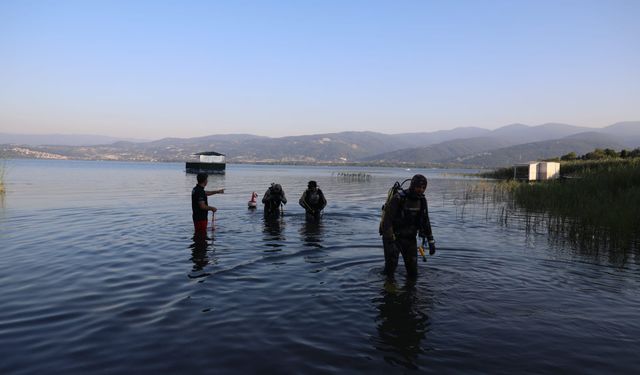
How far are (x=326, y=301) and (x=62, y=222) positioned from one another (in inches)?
604

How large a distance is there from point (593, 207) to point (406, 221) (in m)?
13.3

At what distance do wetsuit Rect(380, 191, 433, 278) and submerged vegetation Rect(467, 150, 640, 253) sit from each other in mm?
8084

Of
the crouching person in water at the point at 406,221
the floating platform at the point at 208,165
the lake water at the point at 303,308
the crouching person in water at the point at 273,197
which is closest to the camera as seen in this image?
the lake water at the point at 303,308

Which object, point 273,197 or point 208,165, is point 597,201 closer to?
point 273,197

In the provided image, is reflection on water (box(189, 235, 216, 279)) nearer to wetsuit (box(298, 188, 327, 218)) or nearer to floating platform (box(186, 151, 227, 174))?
wetsuit (box(298, 188, 327, 218))

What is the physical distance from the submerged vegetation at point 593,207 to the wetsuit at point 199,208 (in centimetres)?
1283

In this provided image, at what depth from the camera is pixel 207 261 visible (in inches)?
453

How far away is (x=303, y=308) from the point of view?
795 centimetres

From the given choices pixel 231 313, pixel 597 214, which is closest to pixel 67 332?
pixel 231 313

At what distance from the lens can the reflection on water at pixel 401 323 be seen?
241 inches

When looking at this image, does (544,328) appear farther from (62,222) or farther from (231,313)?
(62,222)

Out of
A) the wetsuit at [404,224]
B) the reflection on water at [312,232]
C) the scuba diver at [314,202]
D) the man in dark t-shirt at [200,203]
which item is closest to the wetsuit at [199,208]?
the man in dark t-shirt at [200,203]

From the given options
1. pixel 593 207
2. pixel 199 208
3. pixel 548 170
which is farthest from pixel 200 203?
pixel 548 170

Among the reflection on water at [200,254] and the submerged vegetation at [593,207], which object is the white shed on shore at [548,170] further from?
the reflection on water at [200,254]
